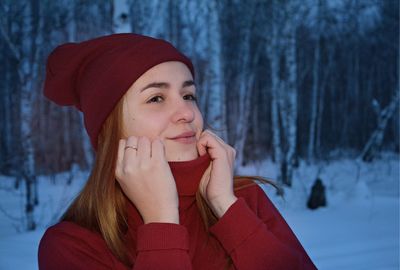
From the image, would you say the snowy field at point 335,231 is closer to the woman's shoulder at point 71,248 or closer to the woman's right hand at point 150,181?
the woman's right hand at point 150,181

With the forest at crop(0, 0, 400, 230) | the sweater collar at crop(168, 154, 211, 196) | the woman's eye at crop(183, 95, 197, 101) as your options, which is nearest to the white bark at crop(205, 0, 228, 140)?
the forest at crop(0, 0, 400, 230)

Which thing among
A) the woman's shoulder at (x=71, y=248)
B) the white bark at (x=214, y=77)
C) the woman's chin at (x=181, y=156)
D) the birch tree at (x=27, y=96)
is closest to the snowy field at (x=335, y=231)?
the birch tree at (x=27, y=96)

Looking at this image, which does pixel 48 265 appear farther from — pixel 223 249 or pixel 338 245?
pixel 338 245

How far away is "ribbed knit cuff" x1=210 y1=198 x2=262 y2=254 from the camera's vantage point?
148 centimetres

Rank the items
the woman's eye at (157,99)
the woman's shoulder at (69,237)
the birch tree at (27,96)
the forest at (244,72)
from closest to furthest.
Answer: the woman's shoulder at (69,237) → the woman's eye at (157,99) → the birch tree at (27,96) → the forest at (244,72)

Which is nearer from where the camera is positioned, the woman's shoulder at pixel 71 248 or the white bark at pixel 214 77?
the woman's shoulder at pixel 71 248

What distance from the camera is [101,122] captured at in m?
1.67

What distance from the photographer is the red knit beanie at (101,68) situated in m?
1.60

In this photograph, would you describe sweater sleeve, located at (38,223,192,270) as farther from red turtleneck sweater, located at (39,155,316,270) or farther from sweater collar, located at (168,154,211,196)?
sweater collar, located at (168,154,211,196)

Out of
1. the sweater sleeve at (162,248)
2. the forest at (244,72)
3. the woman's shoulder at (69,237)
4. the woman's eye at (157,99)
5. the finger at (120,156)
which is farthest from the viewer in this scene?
the forest at (244,72)

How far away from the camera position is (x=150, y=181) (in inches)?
56.2

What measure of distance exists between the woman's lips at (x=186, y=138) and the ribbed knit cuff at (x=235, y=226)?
1.15 feet

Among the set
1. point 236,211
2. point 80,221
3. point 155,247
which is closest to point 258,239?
point 236,211

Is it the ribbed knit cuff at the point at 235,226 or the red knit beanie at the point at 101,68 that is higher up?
the red knit beanie at the point at 101,68
